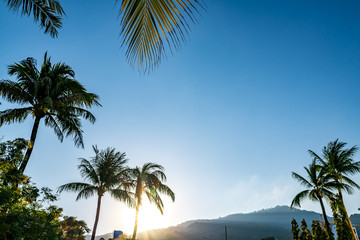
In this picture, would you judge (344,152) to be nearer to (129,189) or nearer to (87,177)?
(129,189)

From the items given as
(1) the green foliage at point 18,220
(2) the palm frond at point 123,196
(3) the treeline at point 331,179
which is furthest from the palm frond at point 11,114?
(3) the treeline at point 331,179

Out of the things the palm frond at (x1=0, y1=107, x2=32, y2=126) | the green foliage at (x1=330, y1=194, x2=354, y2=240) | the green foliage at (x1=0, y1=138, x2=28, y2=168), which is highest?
the palm frond at (x1=0, y1=107, x2=32, y2=126)

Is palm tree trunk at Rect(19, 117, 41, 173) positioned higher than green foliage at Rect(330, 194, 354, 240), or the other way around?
palm tree trunk at Rect(19, 117, 41, 173)

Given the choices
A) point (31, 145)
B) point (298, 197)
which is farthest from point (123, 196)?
point (298, 197)

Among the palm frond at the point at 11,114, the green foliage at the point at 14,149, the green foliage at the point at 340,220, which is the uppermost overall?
the palm frond at the point at 11,114

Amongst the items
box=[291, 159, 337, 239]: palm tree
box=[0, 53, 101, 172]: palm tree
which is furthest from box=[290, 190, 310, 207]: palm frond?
box=[0, 53, 101, 172]: palm tree

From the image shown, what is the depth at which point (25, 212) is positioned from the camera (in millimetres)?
6285

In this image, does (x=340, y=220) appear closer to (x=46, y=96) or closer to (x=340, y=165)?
(x=340, y=165)

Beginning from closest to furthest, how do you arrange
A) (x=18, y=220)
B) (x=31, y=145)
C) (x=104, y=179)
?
(x=18, y=220) → (x=31, y=145) → (x=104, y=179)

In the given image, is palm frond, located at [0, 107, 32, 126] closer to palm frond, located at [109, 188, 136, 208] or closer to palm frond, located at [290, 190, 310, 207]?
palm frond, located at [109, 188, 136, 208]

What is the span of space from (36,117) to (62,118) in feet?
3.93

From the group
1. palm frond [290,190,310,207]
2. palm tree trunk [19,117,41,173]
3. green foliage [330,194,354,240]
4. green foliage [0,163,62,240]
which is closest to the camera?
green foliage [0,163,62,240]

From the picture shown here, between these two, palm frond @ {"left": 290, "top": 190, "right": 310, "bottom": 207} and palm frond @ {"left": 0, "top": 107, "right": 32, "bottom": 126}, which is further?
palm frond @ {"left": 290, "top": 190, "right": 310, "bottom": 207}

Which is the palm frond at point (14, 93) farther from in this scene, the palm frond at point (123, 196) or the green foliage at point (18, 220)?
the palm frond at point (123, 196)
